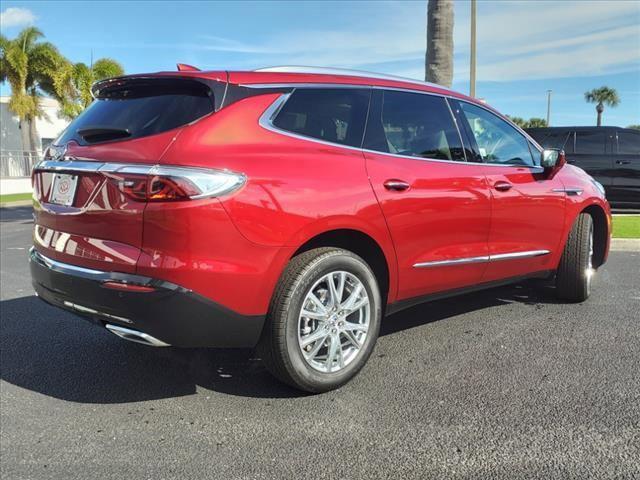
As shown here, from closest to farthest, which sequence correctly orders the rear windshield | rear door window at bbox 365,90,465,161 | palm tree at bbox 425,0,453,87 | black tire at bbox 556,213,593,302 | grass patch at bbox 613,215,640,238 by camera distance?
1. the rear windshield
2. rear door window at bbox 365,90,465,161
3. black tire at bbox 556,213,593,302
4. grass patch at bbox 613,215,640,238
5. palm tree at bbox 425,0,453,87

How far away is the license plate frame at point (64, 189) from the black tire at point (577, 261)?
12.9 feet

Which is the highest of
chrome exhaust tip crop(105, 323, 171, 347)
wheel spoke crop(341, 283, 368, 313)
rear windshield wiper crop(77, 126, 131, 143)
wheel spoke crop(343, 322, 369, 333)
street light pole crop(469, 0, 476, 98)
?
street light pole crop(469, 0, 476, 98)

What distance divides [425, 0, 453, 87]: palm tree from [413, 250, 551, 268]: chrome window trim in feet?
22.5

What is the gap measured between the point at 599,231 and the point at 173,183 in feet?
14.3

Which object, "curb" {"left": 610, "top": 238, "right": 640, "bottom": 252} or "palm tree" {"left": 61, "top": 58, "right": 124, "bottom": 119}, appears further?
"palm tree" {"left": 61, "top": 58, "right": 124, "bottom": 119}

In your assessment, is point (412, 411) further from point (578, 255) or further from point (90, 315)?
point (578, 255)

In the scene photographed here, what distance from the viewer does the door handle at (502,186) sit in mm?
3990

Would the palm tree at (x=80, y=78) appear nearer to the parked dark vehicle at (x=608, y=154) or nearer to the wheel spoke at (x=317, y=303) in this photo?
the parked dark vehicle at (x=608, y=154)

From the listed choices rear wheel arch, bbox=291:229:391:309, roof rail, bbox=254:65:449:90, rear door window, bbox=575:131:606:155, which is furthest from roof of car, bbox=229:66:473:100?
rear door window, bbox=575:131:606:155

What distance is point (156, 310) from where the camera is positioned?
261 cm

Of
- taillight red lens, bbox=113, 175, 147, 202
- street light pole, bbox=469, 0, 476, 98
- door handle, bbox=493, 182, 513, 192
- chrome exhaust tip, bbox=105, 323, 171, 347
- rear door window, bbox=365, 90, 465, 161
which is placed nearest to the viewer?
taillight red lens, bbox=113, 175, 147, 202

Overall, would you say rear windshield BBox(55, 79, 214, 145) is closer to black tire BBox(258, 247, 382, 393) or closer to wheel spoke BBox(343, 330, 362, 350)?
black tire BBox(258, 247, 382, 393)

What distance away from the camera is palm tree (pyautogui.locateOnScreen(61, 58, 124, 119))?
30.5 metres

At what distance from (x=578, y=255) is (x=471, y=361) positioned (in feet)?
5.93
